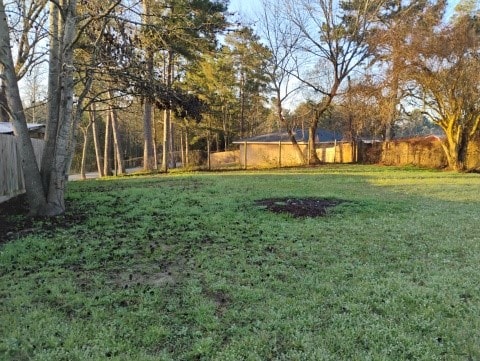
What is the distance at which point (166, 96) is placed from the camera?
6.39 meters

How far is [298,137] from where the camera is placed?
30.5 metres

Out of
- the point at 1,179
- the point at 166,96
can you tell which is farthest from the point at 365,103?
the point at 1,179

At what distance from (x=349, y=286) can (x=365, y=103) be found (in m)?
15.4

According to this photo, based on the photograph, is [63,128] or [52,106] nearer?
[63,128]

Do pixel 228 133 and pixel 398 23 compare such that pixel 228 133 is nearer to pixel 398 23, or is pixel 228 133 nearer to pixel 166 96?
pixel 398 23

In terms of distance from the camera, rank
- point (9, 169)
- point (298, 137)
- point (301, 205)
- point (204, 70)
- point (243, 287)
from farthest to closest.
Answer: point (298, 137), point (204, 70), point (9, 169), point (301, 205), point (243, 287)

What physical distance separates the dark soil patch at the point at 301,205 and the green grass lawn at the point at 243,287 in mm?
305

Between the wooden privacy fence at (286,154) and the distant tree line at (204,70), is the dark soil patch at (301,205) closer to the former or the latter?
the distant tree line at (204,70)

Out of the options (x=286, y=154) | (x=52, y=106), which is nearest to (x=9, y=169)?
(x=52, y=106)

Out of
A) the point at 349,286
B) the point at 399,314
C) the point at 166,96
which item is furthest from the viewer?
the point at 166,96

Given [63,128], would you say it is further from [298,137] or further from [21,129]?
[298,137]

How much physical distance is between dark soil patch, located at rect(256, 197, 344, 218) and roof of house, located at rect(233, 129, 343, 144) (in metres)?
16.8

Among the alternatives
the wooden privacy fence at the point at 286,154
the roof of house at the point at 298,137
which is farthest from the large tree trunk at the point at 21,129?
the roof of house at the point at 298,137

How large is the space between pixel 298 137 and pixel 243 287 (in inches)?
1100
